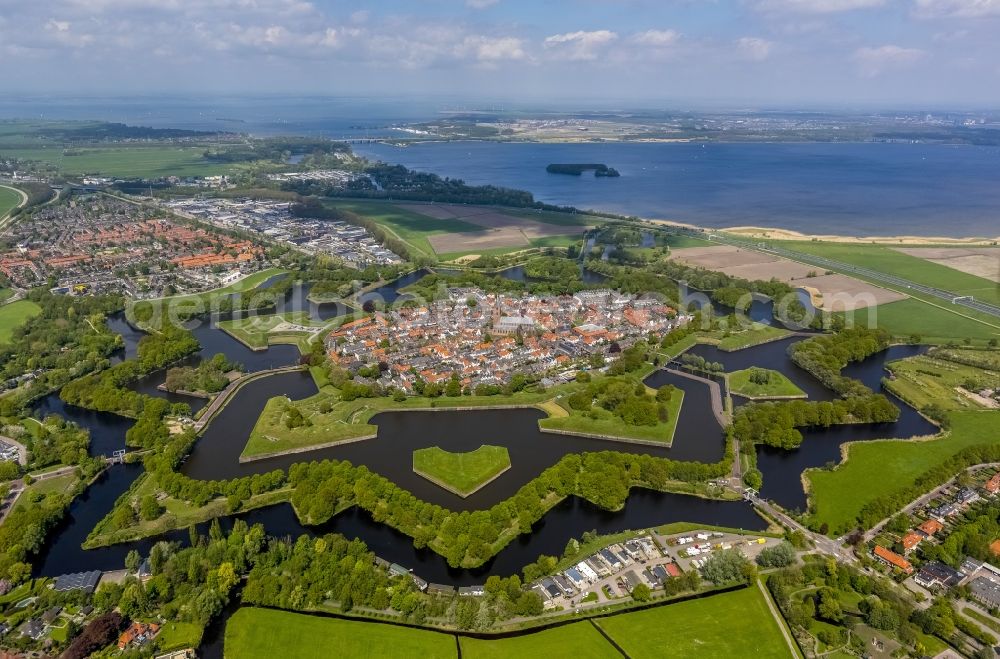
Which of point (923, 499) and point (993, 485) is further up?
point (993, 485)

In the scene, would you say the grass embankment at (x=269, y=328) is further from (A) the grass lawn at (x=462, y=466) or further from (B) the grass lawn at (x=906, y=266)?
(B) the grass lawn at (x=906, y=266)

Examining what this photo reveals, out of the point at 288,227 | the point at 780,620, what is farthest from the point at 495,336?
the point at 288,227

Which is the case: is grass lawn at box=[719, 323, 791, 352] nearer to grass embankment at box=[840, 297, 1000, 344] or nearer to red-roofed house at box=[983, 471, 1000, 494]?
grass embankment at box=[840, 297, 1000, 344]

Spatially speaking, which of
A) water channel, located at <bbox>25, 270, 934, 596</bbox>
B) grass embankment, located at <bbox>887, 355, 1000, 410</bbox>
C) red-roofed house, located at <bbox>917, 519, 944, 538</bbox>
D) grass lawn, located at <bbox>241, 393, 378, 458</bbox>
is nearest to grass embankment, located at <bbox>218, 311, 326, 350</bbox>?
water channel, located at <bbox>25, 270, 934, 596</bbox>

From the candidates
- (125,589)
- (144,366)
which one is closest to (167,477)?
(125,589)

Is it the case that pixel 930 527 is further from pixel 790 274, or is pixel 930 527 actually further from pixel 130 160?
pixel 130 160

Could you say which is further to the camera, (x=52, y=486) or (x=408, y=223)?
(x=408, y=223)
